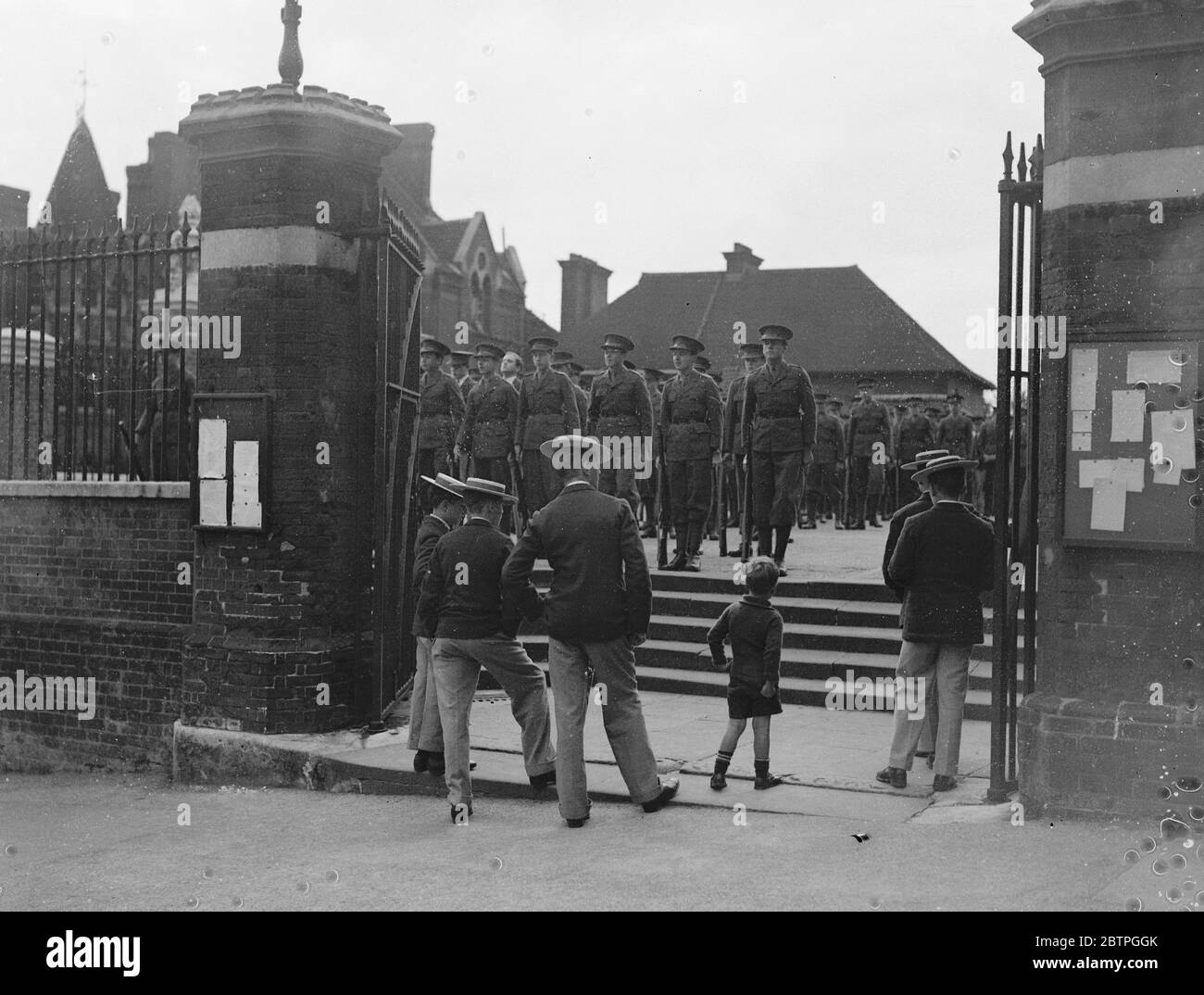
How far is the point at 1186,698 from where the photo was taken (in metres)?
6.30

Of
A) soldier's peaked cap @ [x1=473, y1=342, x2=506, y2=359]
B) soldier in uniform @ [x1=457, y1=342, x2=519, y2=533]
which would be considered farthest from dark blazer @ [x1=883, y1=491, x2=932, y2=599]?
soldier's peaked cap @ [x1=473, y1=342, x2=506, y2=359]

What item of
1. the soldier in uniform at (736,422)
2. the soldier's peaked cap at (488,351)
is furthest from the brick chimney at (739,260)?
the soldier's peaked cap at (488,351)

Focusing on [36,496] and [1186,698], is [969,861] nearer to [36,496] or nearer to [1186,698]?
[1186,698]

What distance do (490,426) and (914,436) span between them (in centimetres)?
870

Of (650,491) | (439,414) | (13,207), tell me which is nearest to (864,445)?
(650,491)

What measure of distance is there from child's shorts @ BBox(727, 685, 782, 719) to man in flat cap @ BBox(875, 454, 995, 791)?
0.72 metres

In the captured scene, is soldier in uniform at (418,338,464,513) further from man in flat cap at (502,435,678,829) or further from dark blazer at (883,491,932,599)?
man in flat cap at (502,435,678,829)

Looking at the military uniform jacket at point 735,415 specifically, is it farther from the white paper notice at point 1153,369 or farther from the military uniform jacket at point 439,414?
the white paper notice at point 1153,369

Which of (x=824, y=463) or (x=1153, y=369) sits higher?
(x=1153, y=369)

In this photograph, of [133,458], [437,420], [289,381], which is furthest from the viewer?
[437,420]

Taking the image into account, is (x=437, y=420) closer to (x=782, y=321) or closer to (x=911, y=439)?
(x=911, y=439)

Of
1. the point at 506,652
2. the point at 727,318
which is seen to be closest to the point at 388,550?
the point at 506,652

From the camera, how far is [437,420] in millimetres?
13648
